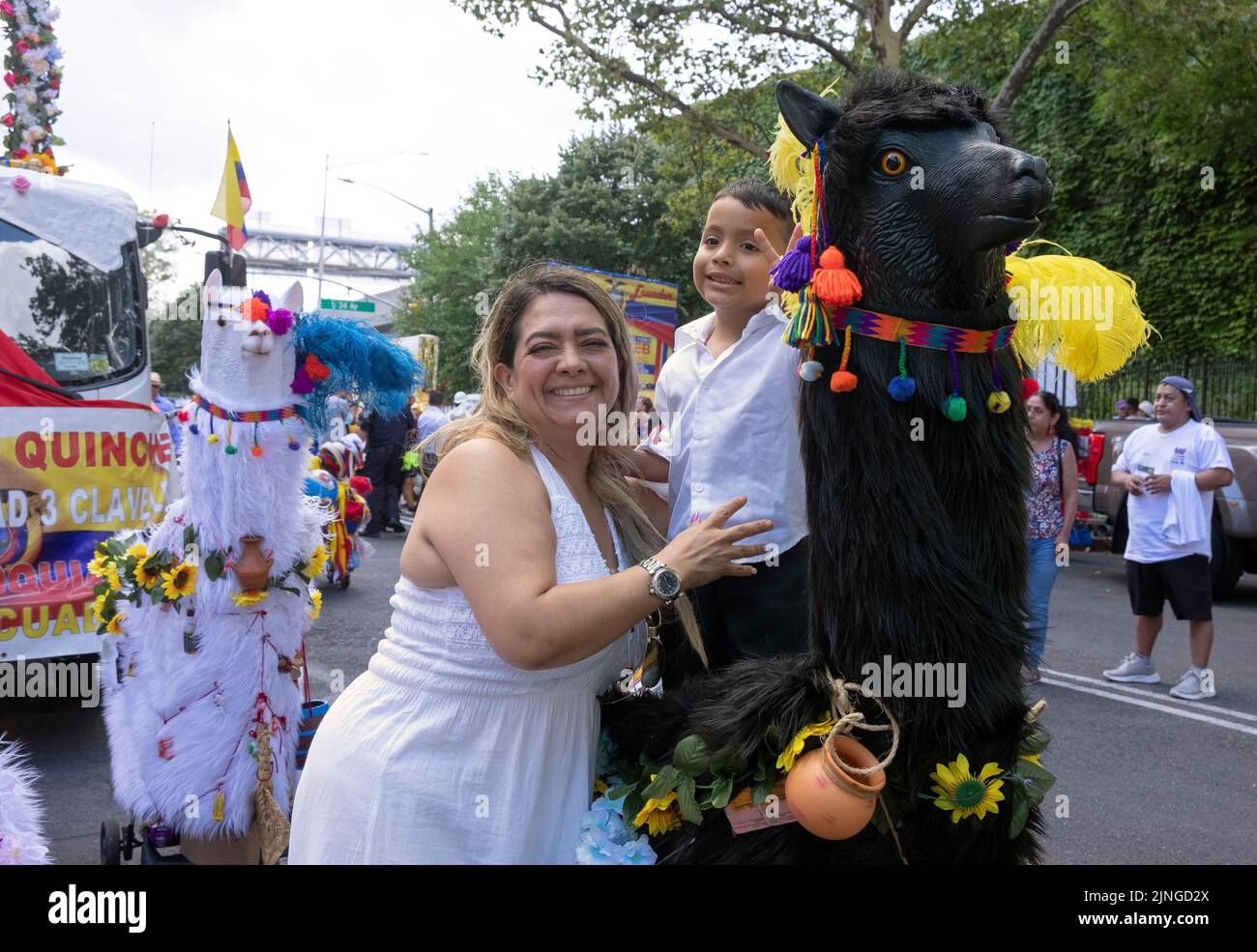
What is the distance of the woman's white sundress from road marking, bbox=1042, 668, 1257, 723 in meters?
5.45

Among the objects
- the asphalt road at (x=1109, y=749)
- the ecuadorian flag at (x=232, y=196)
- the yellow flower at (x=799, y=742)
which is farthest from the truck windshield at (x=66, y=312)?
the yellow flower at (x=799, y=742)

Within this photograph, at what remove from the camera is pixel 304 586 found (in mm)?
3732

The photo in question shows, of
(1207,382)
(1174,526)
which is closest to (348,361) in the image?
(1174,526)

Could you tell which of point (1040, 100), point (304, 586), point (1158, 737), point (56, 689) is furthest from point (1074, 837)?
point (1040, 100)

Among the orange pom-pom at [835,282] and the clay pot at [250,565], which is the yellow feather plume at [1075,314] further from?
the clay pot at [250,565]

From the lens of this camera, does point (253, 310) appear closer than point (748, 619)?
No

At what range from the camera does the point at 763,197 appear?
2287 mm

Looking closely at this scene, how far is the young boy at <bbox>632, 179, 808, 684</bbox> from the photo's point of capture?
202cm

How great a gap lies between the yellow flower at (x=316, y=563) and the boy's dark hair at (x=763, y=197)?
2154 mm

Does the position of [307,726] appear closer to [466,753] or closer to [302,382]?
[302,382]

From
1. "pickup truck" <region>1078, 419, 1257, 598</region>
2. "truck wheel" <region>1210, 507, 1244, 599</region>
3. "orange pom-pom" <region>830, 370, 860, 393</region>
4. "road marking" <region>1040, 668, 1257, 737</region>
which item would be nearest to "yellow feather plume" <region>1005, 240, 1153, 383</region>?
"orange pom-pom" <region>830, 370, 860, 393</region>

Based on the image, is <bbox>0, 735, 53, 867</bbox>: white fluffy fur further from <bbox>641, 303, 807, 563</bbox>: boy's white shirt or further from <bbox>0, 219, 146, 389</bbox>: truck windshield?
<bbox>0, 219, 146, 389</bbox>: truck windshield

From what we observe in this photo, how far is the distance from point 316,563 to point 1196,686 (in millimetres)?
5298
